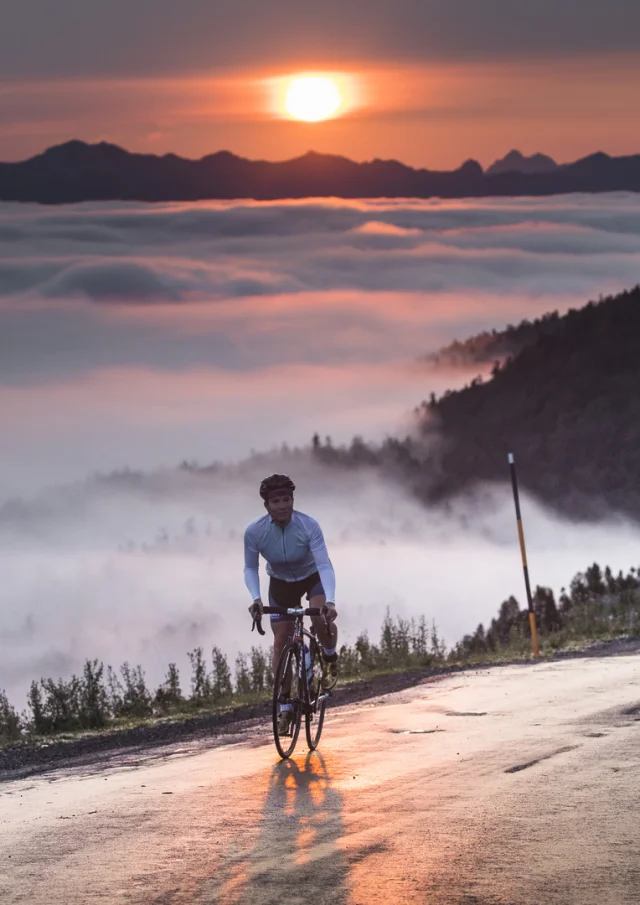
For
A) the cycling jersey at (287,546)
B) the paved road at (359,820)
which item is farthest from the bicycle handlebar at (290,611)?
the paved road at (359,820)

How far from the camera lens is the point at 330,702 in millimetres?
17312

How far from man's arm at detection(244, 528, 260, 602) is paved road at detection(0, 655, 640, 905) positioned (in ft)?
4.25

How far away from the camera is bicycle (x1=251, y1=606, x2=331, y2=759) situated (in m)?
12.2

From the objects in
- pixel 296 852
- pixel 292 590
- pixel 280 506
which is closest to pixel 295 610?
pixel 292 590

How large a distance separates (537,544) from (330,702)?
147390 mm

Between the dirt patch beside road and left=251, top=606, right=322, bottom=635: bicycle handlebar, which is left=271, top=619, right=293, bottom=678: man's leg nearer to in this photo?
left=251, top=606, right=322, bottom=635: bicycle handlebar

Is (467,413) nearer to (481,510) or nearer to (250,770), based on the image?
(481,510)

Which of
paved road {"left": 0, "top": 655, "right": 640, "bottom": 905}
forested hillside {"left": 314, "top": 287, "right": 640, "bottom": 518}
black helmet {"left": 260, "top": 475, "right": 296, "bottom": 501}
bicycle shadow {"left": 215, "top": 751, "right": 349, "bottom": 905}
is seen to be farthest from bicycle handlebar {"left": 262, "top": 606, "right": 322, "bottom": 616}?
forested hillside {"left": 314, "top": 287, "right": 640, "bottom": 518}

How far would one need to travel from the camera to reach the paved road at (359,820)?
784 cm

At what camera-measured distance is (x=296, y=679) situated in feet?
41.1

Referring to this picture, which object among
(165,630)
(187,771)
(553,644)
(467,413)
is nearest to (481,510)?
(467,413)

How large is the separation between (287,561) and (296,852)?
13.0 feet

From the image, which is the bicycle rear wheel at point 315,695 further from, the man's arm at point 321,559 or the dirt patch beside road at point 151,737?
the dirt patch beside road at point 151,737

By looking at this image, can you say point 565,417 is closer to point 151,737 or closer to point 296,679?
point 151,737
